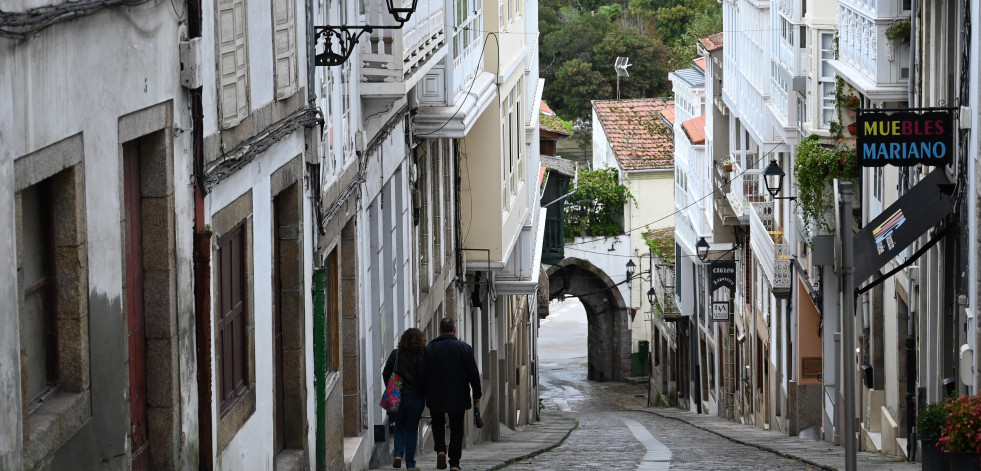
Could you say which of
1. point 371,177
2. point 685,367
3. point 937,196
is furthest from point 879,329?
point 685,367

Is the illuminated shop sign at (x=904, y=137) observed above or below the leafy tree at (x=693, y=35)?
below

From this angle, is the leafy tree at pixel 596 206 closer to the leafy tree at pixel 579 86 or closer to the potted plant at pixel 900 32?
the leafy tree at pixel 579 86

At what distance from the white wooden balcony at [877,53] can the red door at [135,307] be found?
36.7ft

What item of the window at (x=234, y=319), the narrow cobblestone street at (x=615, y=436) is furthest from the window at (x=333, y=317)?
the narrow cobblestone street at (x=615, y=436)

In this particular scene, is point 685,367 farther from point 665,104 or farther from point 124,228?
point 124,228

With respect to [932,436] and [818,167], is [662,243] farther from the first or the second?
[932,436]

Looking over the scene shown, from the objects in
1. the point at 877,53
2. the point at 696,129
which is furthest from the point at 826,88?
the point at 696,129

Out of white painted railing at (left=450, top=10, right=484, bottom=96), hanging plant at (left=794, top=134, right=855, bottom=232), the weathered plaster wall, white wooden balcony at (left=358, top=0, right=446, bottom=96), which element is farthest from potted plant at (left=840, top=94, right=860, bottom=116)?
the weathered plaster wall

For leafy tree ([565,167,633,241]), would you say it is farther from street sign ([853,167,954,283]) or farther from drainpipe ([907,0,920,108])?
street sign ([853,167,954,283])

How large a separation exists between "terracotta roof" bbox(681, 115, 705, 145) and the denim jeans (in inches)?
992

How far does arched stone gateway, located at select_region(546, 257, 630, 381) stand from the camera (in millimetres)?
48750

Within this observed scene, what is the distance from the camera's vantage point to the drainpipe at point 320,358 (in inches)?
435

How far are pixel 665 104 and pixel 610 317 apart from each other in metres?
7.60

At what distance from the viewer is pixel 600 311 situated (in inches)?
1948
